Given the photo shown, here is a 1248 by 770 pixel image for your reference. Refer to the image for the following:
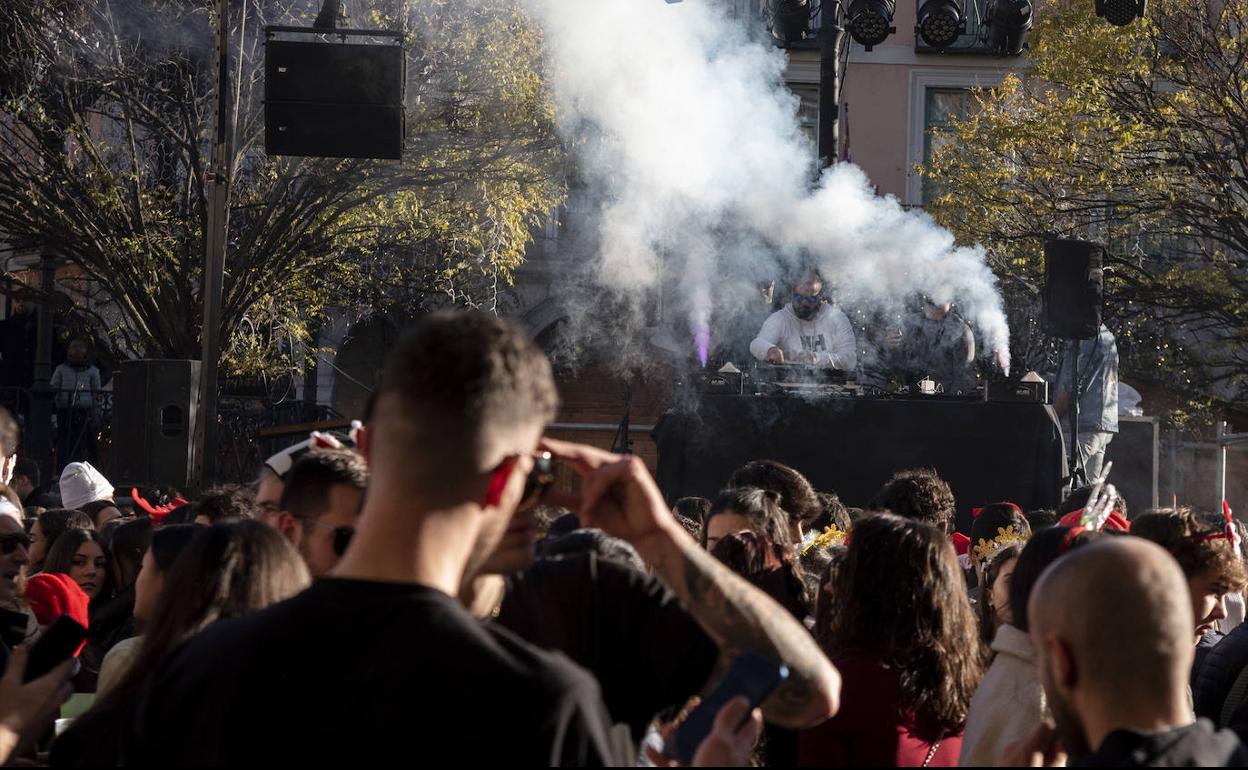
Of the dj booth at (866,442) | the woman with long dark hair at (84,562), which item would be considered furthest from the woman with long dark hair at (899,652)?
the dj booth at (866,442)

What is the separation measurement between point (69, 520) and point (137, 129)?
1263cm

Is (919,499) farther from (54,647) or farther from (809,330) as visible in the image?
(809,330)

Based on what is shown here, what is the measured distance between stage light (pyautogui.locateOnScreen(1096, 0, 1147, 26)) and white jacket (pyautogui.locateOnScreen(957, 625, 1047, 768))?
860 cm

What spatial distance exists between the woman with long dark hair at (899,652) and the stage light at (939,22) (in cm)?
1541

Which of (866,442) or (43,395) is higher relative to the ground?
(43,395)

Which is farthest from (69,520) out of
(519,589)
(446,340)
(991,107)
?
(991,107)

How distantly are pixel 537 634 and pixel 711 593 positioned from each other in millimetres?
372

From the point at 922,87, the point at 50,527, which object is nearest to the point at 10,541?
the point at 50,527

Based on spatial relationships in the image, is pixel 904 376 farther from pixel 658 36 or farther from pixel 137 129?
pixel 137 129

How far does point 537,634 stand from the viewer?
252 cm

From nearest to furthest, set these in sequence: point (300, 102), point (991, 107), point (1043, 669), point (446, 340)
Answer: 1. point (446, 340)
2. point (1043, 669)
3. point (300, 102)
4. point (991, 107)

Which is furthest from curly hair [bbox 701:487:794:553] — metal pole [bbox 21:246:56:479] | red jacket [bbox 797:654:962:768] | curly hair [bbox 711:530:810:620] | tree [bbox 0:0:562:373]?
metal pole [bbox 21:246:56:479]

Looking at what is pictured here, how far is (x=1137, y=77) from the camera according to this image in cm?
1808

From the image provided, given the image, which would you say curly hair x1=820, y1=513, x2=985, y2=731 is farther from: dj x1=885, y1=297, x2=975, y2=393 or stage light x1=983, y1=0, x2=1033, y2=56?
stage light x1=983, y1=0, x2=1033, y2=56
